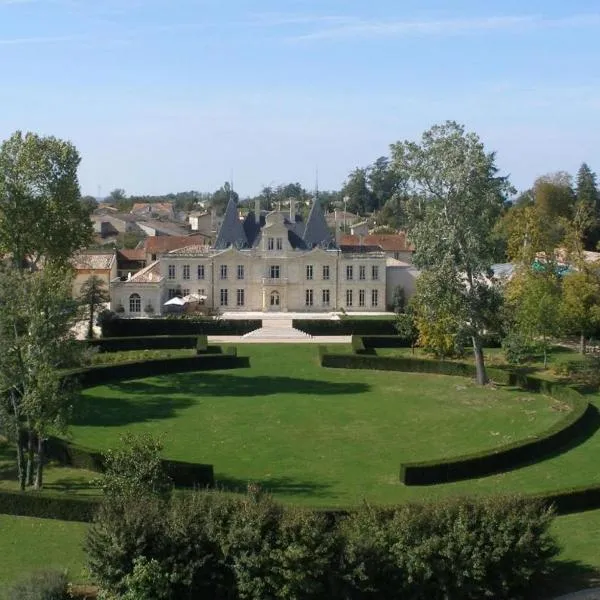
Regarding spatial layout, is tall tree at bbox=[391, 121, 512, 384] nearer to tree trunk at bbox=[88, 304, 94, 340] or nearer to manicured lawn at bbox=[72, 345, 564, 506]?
manicured lawn at bbox=[72, 345, 564, 506]

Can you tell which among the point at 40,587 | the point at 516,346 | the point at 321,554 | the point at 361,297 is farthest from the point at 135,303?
the point at 321,554

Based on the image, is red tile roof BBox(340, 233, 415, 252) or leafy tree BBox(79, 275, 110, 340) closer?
leafy tree BBox(79, 275, 110, 340)

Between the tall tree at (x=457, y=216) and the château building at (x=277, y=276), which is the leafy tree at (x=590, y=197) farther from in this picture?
the tall tree at (x=457, y=216)

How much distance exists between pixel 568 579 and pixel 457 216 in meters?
24.5

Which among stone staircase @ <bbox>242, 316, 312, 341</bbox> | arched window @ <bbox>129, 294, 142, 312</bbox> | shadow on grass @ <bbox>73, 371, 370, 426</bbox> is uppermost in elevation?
arched window @ <bbox>129, 294, 142, 312</bbox>

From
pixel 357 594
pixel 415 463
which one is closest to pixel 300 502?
pixel 415 463

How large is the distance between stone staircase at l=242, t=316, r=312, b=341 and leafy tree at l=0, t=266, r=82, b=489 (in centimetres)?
2930

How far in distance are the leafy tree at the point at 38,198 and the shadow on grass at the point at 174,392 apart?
8436mm

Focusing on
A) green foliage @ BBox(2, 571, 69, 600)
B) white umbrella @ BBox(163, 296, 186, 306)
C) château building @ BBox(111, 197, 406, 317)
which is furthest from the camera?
château building @ BBox(111, 197, 406, 317)

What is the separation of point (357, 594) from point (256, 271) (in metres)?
52.2

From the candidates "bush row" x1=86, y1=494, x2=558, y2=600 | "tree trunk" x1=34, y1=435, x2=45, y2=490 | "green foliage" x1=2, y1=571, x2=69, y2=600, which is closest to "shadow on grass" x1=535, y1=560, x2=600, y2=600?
"bush row" x1=86, y1=494, x2=558, y2=600

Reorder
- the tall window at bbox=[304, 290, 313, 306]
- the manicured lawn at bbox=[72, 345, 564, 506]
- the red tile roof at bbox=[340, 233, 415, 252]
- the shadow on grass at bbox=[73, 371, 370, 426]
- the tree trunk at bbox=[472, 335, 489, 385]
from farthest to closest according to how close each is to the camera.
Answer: the red tile roof at bbox=[340, 233, 415, 252] → the tall window at bbox=[304, 290, 313, 306] → the tree trunk at bbox=[472, 335, 489, 385] → the shadow on grass at bbox=[73, 371, 370, 426] → the manicured lawn at bbox=[72, 345, 564, 506]

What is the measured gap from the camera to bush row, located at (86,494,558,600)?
18.8 m

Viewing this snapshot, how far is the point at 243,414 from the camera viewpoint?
37.9m
